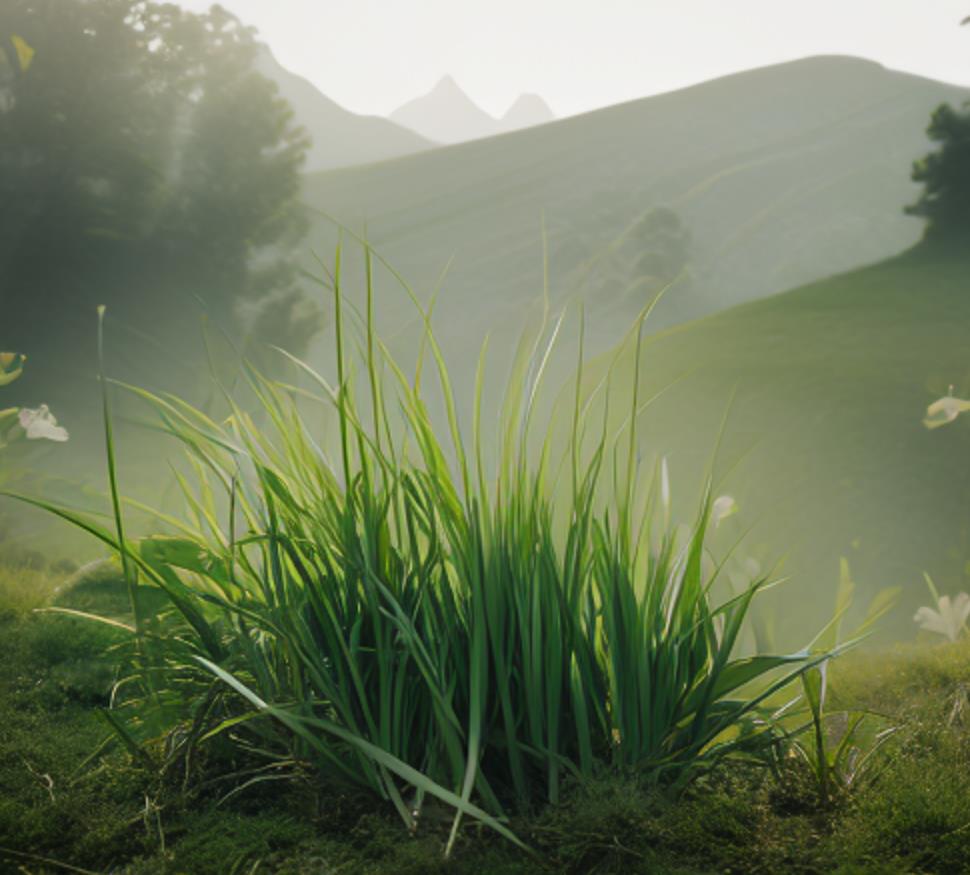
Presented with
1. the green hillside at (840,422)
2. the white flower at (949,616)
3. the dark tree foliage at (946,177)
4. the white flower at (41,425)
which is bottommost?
the white flower at (949,616)

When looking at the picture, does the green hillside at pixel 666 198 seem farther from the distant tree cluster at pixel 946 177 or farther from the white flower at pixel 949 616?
the white flower at pixel 949 616

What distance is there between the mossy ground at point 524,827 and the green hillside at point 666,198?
11.2ft

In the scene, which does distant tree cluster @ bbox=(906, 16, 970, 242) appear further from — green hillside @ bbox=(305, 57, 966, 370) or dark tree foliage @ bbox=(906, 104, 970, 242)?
green hillside @ bbox=(305, 57, 966, 370)

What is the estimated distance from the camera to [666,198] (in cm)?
519

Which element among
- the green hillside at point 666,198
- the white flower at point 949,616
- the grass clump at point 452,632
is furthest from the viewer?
the green hillside at point 666,198

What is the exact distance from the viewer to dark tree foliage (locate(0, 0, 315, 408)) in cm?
491

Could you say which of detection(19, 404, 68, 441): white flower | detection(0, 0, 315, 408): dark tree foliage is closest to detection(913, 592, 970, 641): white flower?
detection(19, 404, 68, 441): white flower

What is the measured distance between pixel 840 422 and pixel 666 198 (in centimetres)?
209

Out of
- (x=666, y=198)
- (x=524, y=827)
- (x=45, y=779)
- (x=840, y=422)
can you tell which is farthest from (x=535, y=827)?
(x=666, y=198)

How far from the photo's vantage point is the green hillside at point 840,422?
10.6 feet

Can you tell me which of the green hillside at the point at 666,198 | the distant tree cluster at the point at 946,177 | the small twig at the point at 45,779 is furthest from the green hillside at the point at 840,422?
the small twig at the point at 45,779

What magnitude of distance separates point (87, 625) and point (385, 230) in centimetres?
363

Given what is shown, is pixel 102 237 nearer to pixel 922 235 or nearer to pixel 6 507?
pixel 6 507

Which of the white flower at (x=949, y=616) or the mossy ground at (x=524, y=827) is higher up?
the mossy ground at (x=524, y=827)
